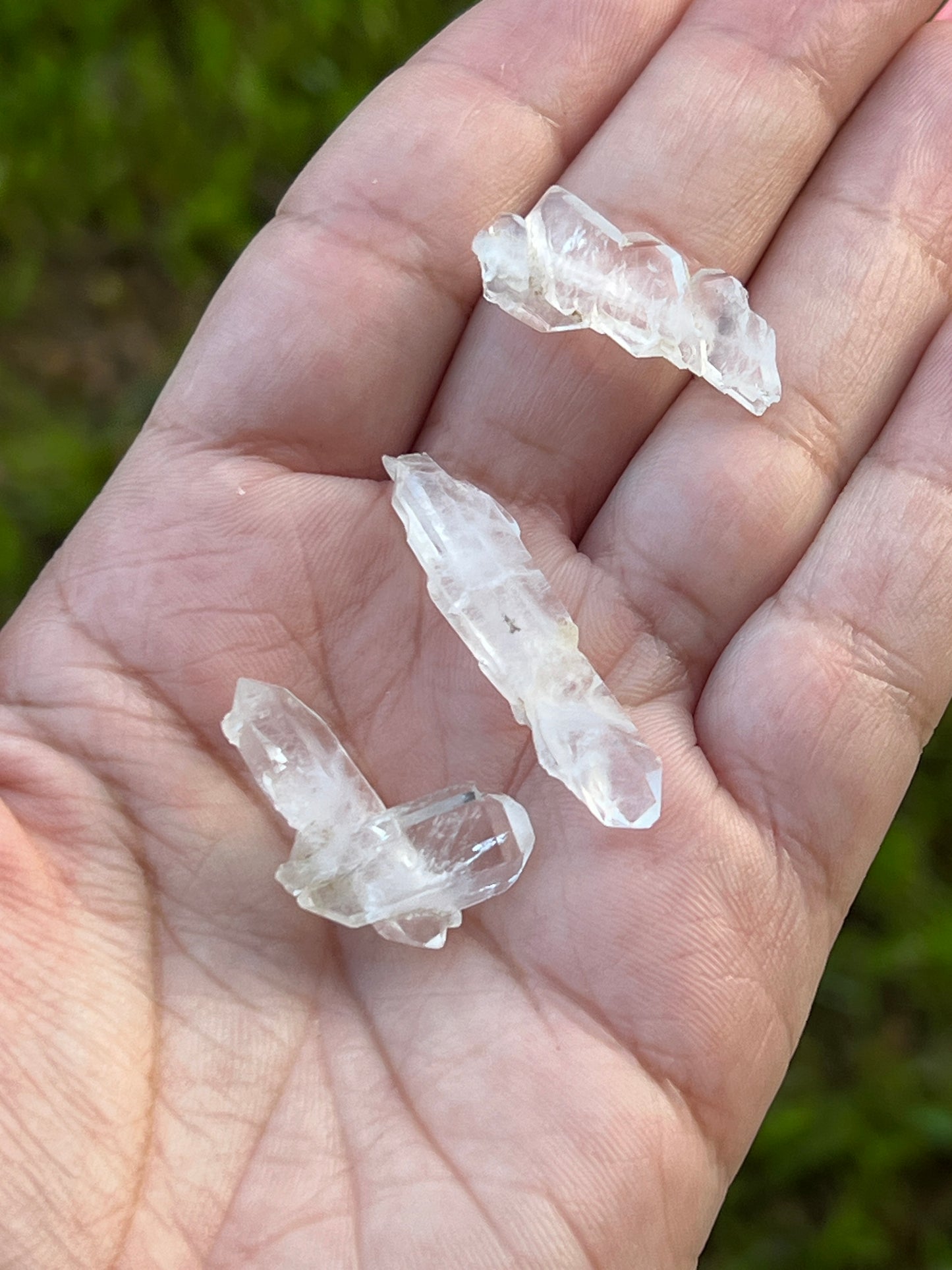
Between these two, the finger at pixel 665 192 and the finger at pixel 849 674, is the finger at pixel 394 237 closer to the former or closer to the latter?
the finger at pixel 665 192

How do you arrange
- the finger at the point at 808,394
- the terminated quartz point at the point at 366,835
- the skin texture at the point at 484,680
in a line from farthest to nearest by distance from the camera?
the finger at the point at 808,394
the terminated quartz point at the point at 366,835
the skin texture at the point at 484,680

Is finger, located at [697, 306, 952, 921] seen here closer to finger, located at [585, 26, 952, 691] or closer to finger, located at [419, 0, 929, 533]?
finger, located at [585, 26, 952, 691]

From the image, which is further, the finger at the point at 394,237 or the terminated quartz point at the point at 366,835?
the finger at the point at 394,237

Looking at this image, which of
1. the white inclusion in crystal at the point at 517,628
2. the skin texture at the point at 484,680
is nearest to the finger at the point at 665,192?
the skin texture at the point at 484,680

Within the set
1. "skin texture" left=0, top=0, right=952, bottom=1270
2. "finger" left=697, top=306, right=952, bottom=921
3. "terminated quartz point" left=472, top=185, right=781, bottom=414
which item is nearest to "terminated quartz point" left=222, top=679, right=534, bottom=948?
"skin texture" left=0, top=0, right=952, bottom=1270

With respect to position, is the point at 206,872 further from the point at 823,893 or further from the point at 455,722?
the point at 823,893

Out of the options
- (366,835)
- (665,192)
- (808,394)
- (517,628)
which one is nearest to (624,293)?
(665,192)
